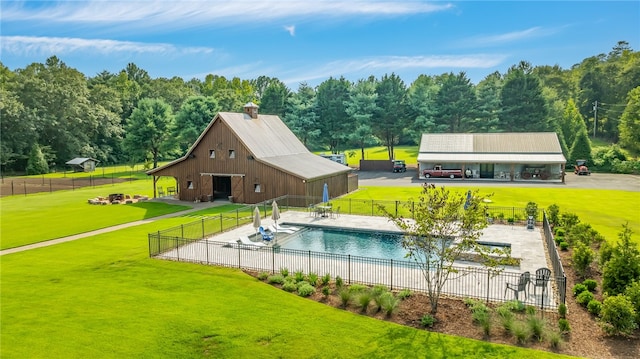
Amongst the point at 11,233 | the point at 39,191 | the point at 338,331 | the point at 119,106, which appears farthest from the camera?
the point at 119,106

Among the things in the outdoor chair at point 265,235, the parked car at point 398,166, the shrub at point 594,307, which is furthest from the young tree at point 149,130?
the shrub at point 594,307

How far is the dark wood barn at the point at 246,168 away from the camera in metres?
34.8

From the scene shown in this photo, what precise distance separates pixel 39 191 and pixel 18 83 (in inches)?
1581

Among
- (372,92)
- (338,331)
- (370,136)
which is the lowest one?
(338,331)

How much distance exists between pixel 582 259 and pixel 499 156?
40304 mm

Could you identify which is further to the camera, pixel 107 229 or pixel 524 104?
pixel 524 104

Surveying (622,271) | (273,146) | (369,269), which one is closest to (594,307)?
(622,271)

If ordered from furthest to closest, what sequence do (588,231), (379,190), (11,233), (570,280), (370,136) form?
1. (370,136)
2. (379,190)
3. (11,233)
4. (588,231)
5. (570,280)

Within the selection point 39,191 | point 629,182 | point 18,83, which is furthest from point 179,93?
point 629,182

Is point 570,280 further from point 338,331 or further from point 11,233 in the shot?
point 11,233

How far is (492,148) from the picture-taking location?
56781mm

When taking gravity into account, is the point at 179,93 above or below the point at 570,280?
above

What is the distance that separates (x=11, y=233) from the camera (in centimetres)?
2570

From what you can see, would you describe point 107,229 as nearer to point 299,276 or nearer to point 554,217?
point 299,276
